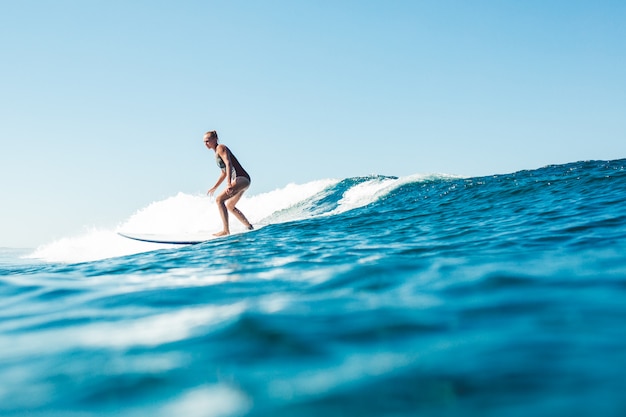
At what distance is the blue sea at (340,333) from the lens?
65.2 inches

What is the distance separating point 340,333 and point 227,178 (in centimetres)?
763

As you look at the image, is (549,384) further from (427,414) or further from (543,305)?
(543,305)

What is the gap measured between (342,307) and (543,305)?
1.14m

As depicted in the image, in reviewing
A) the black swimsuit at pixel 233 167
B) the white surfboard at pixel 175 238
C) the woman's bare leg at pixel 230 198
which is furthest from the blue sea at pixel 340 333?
the black swimsuit at pixel 233 167

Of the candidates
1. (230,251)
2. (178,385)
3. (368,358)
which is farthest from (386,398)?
(230,251)

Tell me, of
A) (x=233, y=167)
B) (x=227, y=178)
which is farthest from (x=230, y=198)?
(x=233, y=167)

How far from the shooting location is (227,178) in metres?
9.56

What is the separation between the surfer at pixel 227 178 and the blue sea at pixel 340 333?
4.30m

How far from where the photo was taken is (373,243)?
572 cm

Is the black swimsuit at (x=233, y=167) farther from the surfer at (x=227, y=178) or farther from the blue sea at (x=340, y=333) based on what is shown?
the blue sea at (x=340, y=333)

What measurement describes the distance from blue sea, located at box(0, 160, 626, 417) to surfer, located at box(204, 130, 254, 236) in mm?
4296

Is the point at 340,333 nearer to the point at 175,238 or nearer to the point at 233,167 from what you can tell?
the point at 233,167

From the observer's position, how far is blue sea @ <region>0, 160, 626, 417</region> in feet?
5.44

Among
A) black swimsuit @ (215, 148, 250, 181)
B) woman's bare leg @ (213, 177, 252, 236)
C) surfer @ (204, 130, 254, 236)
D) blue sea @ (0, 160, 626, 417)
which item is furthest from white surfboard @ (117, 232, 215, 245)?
blue sea @ (0, 160, 626, 417)
